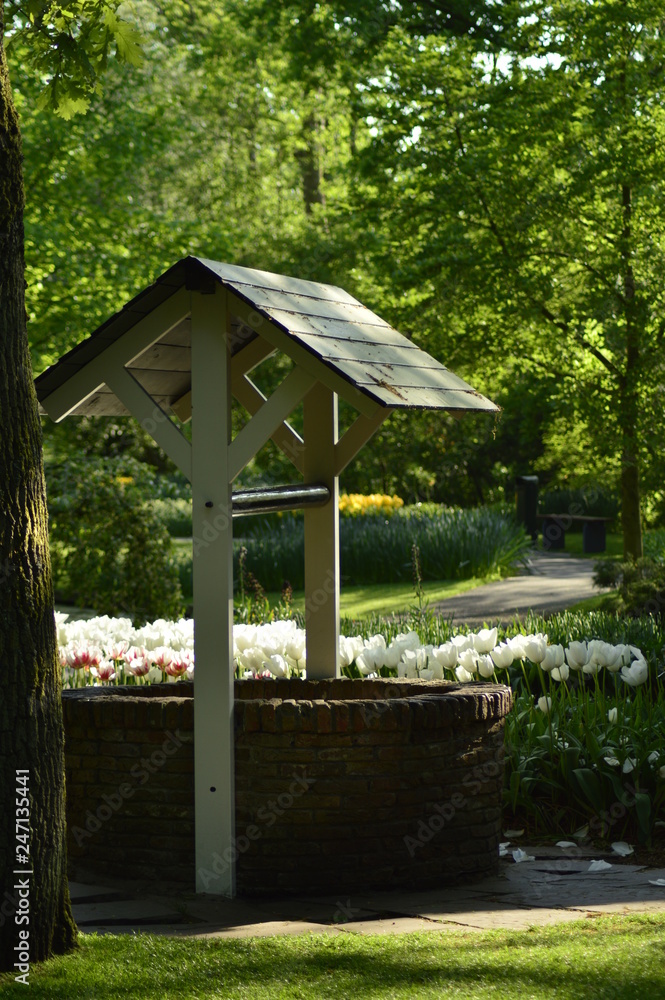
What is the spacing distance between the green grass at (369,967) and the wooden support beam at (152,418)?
68.9 inches

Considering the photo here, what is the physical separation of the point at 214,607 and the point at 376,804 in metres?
1.00

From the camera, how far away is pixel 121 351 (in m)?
4.57

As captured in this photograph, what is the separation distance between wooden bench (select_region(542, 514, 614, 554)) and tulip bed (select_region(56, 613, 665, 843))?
1236 cm

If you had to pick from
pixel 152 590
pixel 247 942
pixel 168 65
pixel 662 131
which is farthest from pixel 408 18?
pixel 247 942

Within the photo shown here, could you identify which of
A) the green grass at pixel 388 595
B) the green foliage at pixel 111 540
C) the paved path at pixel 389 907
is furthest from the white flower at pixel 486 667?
the green foliage at pixel 111 540

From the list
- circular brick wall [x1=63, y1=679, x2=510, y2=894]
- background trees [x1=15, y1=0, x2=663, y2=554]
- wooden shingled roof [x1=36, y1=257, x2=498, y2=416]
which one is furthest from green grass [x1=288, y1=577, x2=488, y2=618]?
circular brick wall [x1=63, y1=679, x2=510, y2=894]

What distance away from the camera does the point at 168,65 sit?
32.9 metres

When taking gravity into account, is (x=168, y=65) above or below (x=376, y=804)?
above

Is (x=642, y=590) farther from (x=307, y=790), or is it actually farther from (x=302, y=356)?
(x=302, y=356)

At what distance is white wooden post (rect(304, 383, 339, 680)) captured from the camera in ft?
17.0

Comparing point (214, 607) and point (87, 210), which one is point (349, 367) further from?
point (87, 210)

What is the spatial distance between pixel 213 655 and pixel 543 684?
7.46ft

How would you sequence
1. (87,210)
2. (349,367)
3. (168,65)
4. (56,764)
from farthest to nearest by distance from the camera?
(168,65) → (87,210) → (349,367) → (56,764)

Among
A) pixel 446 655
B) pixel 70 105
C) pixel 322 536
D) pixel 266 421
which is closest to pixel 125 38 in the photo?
pixel 70 105
